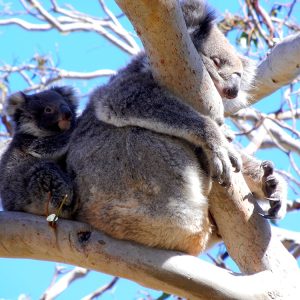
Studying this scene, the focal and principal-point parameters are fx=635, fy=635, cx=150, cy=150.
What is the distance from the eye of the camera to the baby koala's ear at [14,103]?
4539 mm

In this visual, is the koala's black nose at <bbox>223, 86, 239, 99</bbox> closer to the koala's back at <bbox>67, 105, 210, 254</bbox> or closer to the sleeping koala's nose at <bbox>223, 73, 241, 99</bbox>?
the sleeping koala's nose at <bbox>223, 73, 241, 99</bbox>

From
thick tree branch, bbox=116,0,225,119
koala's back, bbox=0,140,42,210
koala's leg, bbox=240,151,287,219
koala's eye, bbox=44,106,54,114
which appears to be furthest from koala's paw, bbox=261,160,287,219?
koala's eye, bbox=44,106,54,114

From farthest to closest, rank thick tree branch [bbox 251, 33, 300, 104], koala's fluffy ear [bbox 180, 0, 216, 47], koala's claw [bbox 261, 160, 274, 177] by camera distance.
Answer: thick tree branch [bbox 251, 33, 300, 104] → koala's fluffy ear [bbox 180, 0, 216, 47] → koala's claw [bbox 261, 160, 274, 177]

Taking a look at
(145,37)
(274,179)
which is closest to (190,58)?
(145,37)

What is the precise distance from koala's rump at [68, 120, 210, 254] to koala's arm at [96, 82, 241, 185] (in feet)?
0.25

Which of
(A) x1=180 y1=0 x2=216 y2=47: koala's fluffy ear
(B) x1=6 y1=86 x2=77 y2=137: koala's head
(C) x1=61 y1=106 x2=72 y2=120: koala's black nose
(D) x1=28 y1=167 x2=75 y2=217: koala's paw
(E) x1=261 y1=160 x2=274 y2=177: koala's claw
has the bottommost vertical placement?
(B) x1=6 y1=86 x2=77 y2=137: koala's head

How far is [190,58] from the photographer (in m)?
3.01

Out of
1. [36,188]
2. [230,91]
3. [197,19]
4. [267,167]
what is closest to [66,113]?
[36,188]

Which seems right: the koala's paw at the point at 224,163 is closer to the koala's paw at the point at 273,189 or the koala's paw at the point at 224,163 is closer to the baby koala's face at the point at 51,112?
the koala's paw at the point at 273,189

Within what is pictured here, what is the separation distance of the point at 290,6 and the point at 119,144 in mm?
4382

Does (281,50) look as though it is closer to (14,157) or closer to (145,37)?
(145,37)

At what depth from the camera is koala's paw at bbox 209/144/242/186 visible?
306 centimetres

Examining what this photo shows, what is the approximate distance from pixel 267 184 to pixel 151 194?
2.49 feet

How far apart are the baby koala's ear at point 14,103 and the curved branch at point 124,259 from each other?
144cm
